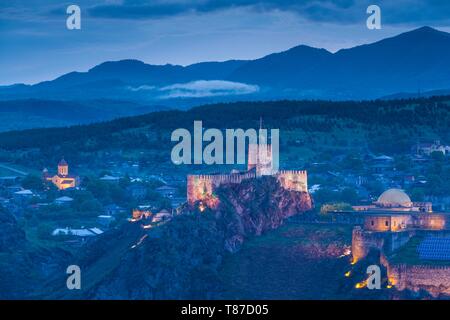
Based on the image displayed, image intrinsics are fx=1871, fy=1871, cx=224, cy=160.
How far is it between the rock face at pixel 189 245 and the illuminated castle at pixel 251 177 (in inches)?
25.2

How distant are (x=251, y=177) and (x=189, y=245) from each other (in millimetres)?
11739

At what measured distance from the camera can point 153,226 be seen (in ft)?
479

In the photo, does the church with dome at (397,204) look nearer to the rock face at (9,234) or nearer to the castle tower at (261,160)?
the castle tower at (261,160)

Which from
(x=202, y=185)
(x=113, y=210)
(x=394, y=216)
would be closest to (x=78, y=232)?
(x=113, y=210)

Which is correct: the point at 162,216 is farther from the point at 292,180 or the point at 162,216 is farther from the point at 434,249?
the point at 434,249

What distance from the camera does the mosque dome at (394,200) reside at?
14662 cm

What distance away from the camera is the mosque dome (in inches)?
5773

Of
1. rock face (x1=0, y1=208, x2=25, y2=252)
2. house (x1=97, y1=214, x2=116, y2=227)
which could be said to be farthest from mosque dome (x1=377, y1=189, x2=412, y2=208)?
house (x1=97, y1=214, x2=116, y2=227)

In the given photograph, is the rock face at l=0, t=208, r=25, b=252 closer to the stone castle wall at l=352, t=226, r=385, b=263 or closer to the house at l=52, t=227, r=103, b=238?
the house at l=52, t=227, r=103, b=238

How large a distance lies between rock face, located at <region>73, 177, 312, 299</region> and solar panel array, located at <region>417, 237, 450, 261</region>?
1487 centimetres

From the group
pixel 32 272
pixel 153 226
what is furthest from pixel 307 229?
pixel 32 272
